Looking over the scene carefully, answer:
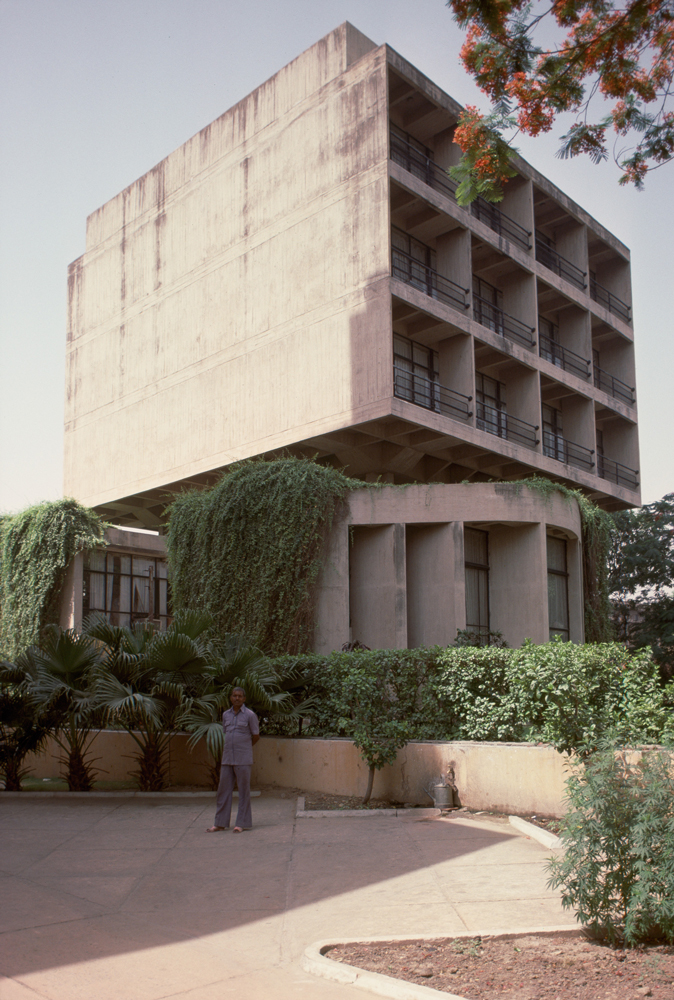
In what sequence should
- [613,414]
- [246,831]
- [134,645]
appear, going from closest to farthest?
[246,831] < [134,645] < [613,414]

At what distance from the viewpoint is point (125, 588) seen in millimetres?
28906

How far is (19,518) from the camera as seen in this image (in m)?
27.4

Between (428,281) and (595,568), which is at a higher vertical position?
(428,281)

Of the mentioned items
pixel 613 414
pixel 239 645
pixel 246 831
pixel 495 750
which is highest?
pixel 613 414

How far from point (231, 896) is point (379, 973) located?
2.37m

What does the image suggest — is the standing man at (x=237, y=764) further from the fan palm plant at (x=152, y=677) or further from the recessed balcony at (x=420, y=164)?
the recessed balcony at (x=420, y=164)

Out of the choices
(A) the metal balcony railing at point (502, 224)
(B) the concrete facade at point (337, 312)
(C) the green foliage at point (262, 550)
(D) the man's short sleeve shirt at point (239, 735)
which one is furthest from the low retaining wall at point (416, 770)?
(A) the metal balcony railing at point (502, 224)

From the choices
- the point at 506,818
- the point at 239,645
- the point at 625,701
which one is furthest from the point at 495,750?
the point at 239,645

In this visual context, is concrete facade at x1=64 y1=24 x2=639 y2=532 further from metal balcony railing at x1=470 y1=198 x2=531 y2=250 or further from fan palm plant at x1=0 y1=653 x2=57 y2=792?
fan palm plant at x1=0 y1=653 x2=57 y2=792

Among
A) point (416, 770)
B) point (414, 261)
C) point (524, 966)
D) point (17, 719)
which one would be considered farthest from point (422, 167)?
point (524, 966)

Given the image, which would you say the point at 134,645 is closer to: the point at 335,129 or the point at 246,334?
the point at 246,334

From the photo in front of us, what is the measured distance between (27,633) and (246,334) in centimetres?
1147

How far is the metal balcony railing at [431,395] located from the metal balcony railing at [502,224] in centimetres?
654

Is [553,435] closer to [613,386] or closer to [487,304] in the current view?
[613,386]
